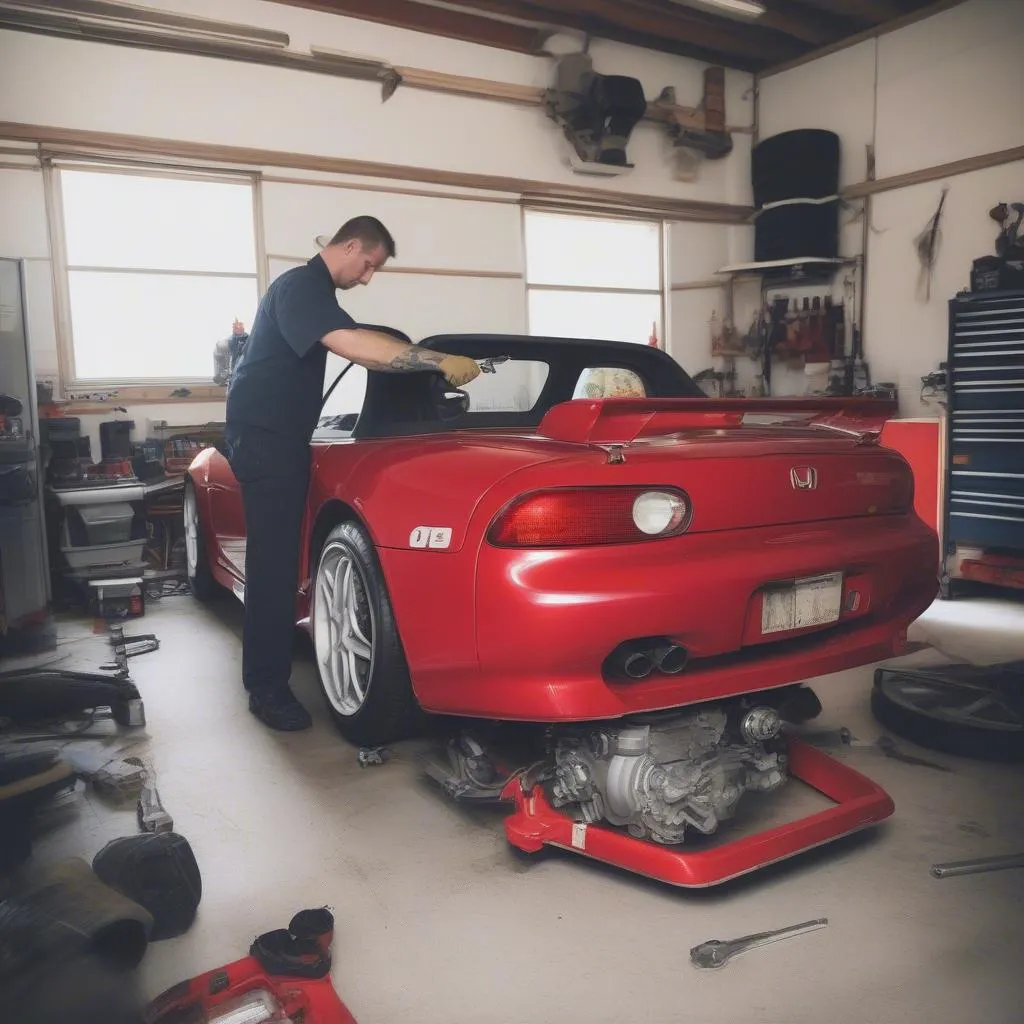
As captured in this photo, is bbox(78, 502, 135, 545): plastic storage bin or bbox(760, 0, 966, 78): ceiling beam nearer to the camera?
bbox(78, 502, 135, 545): plastic storage bin

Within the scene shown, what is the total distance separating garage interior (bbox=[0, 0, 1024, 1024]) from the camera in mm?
1502

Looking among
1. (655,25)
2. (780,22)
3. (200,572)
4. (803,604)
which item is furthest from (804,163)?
(803,604)

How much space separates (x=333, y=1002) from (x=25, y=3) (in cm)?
587

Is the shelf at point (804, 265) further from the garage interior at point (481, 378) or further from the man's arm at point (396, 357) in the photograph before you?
the man's arm at point (396, 357)

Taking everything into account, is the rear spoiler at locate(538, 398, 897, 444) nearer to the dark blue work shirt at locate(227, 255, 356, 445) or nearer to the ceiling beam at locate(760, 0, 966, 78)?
the dark blue work shirt at locate(227, 255, 356, 445)

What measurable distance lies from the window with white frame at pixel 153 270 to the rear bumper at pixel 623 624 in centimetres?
469

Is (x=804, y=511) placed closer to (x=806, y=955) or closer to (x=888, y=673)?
(x=806, y=955)

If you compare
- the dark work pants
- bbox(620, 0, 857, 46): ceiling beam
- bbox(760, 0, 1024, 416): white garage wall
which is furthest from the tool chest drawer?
the dark work pants

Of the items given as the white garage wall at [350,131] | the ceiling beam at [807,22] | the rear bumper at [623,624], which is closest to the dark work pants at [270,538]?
the rear bumper at [623,624]

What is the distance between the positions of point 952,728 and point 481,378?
→ 1.67m

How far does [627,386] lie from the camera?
111 inches

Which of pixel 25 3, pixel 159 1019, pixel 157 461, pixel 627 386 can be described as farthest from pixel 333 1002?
pixel 25 3

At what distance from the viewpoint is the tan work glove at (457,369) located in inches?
88.7

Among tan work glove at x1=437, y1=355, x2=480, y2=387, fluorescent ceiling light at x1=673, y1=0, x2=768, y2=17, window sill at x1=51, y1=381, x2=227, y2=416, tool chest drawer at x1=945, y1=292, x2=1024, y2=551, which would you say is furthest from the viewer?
fluorescent ceiling light at x1=673, y1=0, x2=768, y2=17
